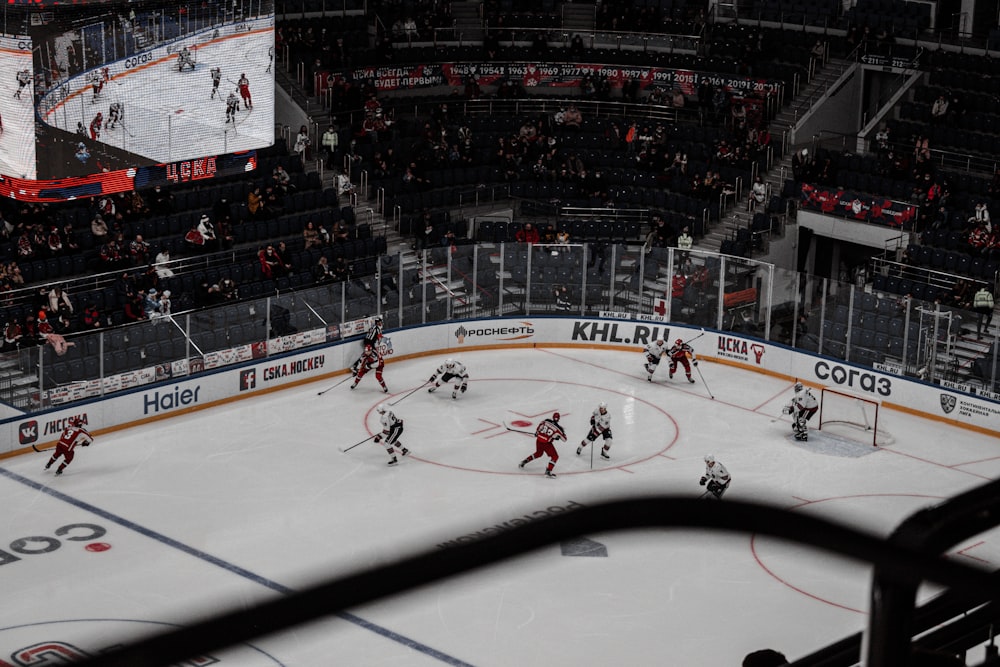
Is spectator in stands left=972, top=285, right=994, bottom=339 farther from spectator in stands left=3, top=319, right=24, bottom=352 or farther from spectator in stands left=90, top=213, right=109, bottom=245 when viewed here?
spectator in stands left=3, top=319, right=24, bottom=352

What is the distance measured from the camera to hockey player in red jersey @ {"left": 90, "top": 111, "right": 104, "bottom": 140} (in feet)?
82.4

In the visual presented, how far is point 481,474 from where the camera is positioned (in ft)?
77.1

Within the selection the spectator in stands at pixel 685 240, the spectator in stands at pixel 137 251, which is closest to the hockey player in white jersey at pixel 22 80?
the spectator in stands at pixel 137 251

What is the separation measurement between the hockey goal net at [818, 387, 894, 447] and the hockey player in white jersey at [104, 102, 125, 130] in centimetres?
1429

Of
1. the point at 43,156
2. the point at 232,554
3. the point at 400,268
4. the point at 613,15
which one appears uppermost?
the point at 613,15

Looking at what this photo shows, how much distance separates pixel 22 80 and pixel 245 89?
188 inches

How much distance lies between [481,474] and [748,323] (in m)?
9.06

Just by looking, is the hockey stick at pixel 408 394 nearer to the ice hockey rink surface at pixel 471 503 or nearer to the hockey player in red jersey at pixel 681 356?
the ice hockey rink surface at pixel 471 503

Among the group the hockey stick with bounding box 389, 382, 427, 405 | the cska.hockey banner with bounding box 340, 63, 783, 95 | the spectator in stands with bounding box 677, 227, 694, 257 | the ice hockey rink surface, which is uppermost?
Answer: the cska.hockey banner with bounding box 340, 63, 783, 95

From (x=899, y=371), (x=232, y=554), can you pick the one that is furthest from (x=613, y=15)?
(x=232, y=554)

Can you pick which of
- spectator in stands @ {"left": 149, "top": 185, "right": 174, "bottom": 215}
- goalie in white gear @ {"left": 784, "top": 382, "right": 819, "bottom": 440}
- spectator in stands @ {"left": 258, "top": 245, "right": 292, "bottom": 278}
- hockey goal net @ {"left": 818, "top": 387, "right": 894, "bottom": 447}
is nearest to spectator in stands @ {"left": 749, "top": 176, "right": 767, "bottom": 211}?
hockey goal net @ {"left": 818, "top": 387, "right": 894, "bottom": 447}

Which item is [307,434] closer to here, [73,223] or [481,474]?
[481,474]

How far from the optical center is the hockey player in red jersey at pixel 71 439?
74.6 feet

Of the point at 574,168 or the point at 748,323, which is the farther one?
the point at 574,168
